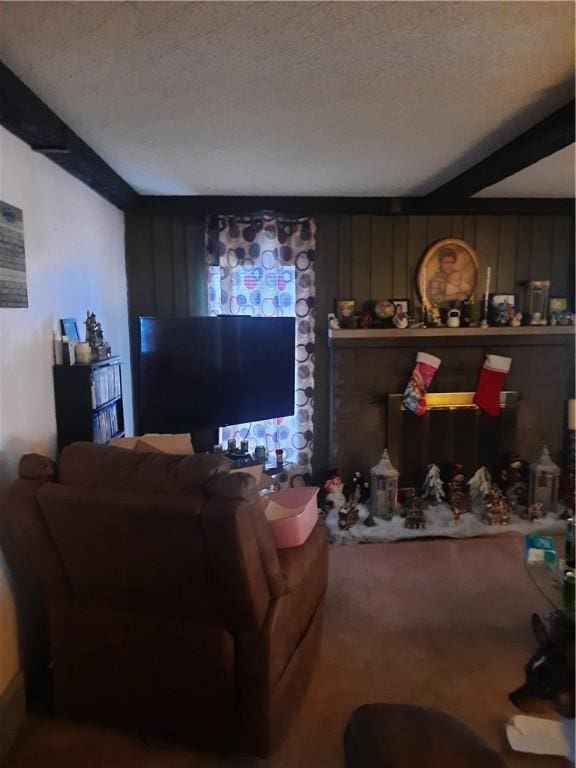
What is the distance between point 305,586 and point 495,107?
202 cm

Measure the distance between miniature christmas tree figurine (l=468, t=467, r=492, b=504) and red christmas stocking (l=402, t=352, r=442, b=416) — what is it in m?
0.60

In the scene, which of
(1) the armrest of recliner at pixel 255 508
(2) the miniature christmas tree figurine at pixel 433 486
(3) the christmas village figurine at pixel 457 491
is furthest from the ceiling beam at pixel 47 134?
(3) the christmas village figurine at pixel 457 491

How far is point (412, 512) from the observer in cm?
356

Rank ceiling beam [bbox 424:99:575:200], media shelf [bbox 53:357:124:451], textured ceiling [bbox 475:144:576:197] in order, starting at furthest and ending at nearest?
1. textured ceiling [bbox 475:144:576:197]
2. media shelf [bbox 53:357:124:451]
3. ceiling beam [bbox 424:99:575:200]

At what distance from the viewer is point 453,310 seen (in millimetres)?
3805

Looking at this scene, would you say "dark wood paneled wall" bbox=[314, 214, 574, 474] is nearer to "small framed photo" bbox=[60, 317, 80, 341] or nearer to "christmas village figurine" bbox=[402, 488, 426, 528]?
"christmas village figurine" bbox=[402, 488, 426, 528]

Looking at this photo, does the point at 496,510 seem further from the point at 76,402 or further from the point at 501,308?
the point at 76,402

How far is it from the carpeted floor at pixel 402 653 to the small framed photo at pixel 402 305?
1.66 meters

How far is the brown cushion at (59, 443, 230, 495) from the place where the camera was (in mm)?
1546

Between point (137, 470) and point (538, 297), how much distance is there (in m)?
3.45

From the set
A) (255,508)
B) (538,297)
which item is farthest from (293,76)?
(538,297)

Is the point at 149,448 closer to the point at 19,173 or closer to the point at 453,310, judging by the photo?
the point at 19,173

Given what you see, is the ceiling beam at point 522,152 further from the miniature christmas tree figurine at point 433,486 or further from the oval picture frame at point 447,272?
the miniature christmas tree figurine at point 433,486

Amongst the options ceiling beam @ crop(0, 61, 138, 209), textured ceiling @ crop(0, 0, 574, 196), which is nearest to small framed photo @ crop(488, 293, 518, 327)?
textured ceiling @ crop(0, 0, 574, 196)
